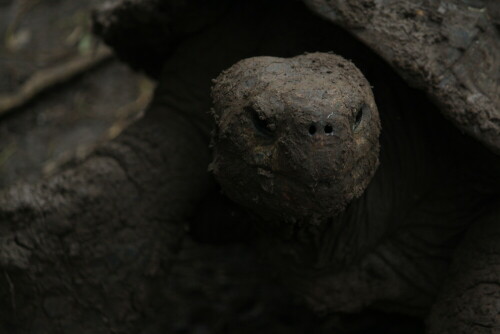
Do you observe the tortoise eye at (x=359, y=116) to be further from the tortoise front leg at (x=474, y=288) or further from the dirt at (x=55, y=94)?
the dirt at (x=55, y=94)

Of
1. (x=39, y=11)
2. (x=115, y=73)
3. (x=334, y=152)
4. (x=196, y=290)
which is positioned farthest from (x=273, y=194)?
(x=39, y=11)

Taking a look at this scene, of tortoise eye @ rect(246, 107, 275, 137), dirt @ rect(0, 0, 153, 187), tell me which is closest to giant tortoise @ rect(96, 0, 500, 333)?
tortoise eye @ rect(246, 107, 275, 137)

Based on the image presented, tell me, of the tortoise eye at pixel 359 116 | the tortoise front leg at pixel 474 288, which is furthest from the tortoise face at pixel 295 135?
the tortoise front leg at pixel 474 288

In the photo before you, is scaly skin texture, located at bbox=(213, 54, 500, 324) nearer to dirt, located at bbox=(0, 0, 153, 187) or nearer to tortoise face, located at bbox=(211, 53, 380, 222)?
tortoise face, located at bbox=(211, 53, 380, 222)

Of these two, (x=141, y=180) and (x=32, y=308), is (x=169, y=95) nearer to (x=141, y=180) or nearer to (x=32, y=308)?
(x=141, y=180)

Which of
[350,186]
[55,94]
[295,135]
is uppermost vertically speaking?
[295,135]

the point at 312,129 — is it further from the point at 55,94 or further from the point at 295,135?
the point at 55,94

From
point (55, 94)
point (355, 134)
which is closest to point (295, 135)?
point (355, 134)

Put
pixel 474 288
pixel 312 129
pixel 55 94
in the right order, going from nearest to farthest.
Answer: pixel 312 129 < pixel 474 288 < pixel 55 94
